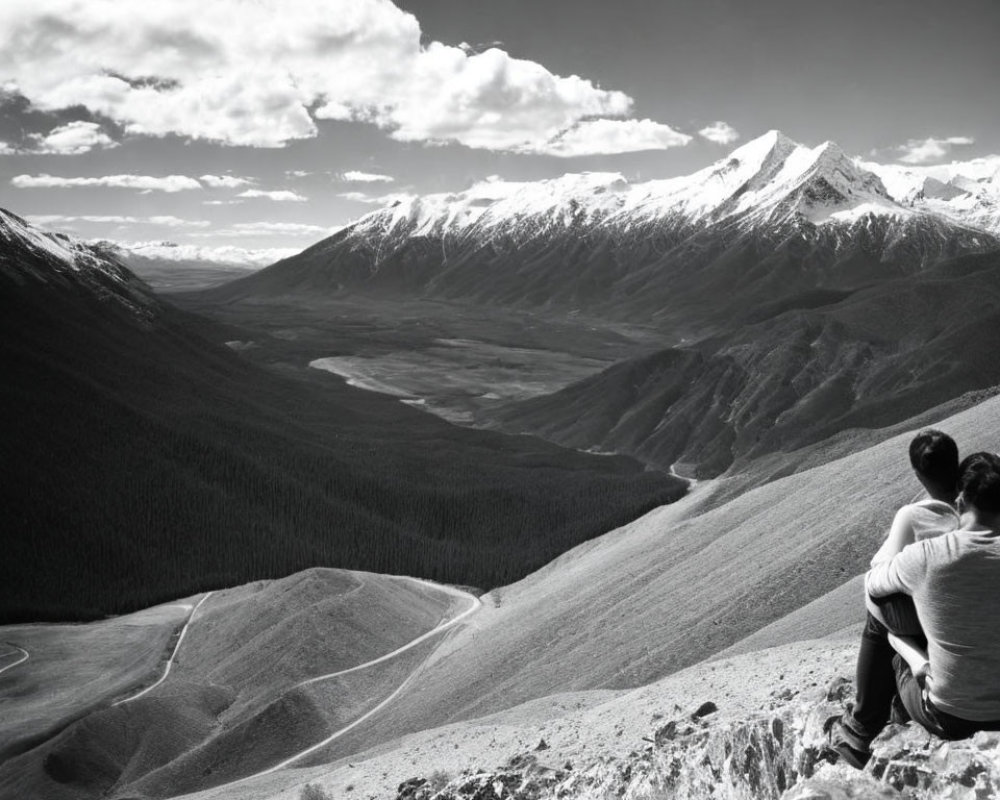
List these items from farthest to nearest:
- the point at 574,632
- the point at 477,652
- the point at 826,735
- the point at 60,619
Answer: the point at 60,619 < the point at 477,652 < the point at 574,632 < the point at 826,735

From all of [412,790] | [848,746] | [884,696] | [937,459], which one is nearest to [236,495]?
[412,790]

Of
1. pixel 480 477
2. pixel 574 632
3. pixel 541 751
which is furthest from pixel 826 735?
pixel 480 477

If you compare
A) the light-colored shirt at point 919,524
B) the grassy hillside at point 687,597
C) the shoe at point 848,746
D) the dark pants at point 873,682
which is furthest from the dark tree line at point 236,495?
the light-colored shirt at point 919,524

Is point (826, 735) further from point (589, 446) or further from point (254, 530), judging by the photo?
point (589, 446)

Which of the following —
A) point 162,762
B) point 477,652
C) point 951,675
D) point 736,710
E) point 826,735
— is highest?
point 951,675

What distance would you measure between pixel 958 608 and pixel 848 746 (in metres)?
3.08

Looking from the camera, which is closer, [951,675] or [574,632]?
[951,675]

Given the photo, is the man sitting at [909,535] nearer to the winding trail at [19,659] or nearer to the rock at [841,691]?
the rock at [841,691]

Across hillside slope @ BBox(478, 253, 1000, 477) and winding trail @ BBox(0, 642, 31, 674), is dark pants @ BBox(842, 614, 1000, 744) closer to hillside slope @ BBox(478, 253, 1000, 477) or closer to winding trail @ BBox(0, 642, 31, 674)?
winding trail @ BBox(0, 642, 31, 674)

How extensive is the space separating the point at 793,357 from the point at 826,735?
14128 cm

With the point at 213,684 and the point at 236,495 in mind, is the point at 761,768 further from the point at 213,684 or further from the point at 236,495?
the point at 236,495

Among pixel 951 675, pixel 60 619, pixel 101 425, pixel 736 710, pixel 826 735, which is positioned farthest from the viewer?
pixel 101 425

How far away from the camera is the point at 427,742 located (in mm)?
31141

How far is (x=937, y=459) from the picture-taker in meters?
9.40
